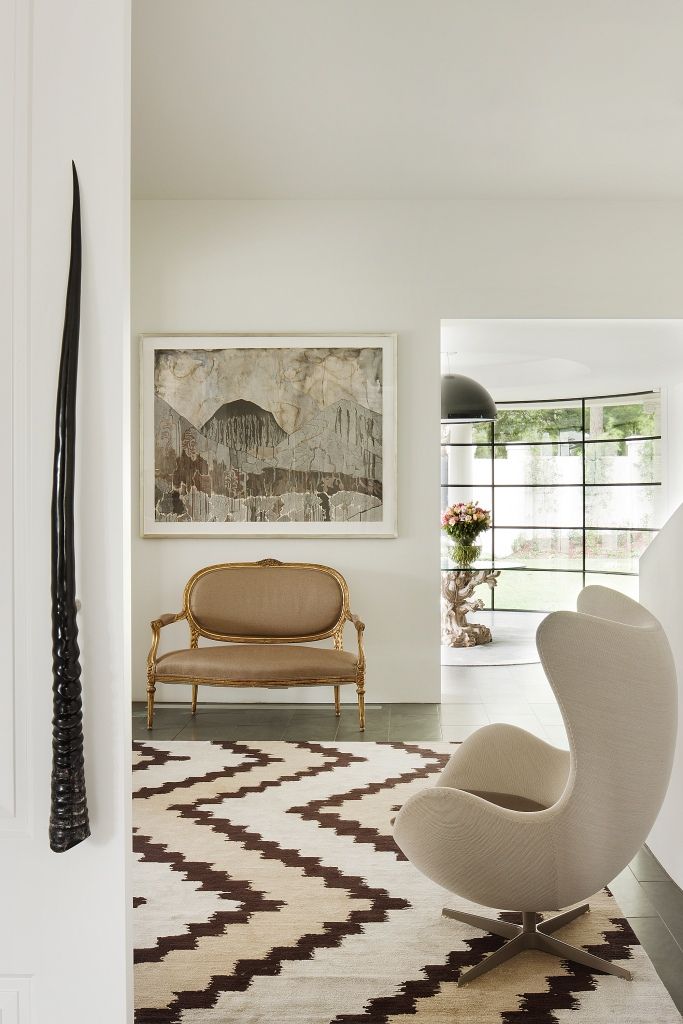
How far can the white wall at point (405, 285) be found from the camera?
5691 millimetres

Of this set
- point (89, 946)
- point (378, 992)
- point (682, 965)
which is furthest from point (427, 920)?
point (89, 946)

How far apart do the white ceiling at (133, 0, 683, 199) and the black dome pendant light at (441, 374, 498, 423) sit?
191cm

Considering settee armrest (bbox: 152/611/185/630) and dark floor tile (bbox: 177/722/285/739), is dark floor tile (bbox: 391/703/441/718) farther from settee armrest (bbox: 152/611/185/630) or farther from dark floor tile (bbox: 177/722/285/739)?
settee armrest (bbox: 152/611/185/630)

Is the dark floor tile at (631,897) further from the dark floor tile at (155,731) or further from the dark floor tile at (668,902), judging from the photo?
the dark floor tile at (155,731)

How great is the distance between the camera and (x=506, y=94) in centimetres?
424

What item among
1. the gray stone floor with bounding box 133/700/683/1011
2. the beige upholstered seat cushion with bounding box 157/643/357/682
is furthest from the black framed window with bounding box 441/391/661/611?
the beige upholstered seat cushion with bounding box 157/643/357/682

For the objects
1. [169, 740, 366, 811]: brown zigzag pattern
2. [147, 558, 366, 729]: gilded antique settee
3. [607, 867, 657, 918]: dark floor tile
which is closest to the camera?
[607, 867, 657, 918]: dark floor tile

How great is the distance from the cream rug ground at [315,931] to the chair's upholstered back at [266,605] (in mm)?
1522

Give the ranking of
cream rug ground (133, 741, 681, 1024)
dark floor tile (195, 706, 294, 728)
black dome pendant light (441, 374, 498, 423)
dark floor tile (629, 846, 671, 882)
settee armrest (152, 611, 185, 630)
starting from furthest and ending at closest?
black dome pendant light (441, 374, 498, 423) < dark floor tile (195, 706, 294, 728) < settee armrest (152, 611, 185, 630) < dark floor tile (629, 846, 671, 882) < cream rug ground (133, 741, 681, 1024)

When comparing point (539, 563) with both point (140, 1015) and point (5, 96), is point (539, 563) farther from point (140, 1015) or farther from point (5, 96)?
point (5, 96)

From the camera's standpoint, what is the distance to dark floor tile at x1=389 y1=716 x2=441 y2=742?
4980mm

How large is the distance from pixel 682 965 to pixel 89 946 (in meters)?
1.96

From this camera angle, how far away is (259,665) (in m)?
4.95

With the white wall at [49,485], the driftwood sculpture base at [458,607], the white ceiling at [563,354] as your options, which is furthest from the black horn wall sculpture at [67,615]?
the driftwood sculpture base at [458,607]
